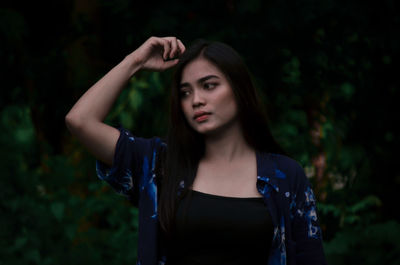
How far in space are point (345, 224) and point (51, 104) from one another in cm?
318

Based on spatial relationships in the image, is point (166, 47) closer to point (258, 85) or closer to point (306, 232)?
point (306, 232)

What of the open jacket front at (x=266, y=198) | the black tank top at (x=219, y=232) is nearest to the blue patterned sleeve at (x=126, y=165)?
the open jacket front at (x=266, y=198)

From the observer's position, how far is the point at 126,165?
2.21 m

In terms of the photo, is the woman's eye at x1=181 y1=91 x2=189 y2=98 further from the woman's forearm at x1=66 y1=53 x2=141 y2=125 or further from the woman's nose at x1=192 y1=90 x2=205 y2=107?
the woman's forearm at x1=66 y1=53 x2=141 y2=125

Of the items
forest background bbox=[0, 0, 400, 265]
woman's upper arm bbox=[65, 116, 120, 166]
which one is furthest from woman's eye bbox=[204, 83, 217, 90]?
forest background bbox=[0, 0, 400, 265]

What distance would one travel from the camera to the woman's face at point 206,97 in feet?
7.48

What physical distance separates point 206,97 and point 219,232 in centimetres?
61

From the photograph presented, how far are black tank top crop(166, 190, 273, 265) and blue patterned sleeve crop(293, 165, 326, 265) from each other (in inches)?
7.8

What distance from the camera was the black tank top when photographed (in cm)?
210

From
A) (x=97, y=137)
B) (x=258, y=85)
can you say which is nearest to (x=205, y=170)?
(x=97, y=137)

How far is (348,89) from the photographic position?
441cm

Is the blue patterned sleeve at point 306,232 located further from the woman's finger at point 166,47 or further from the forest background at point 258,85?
the forest background at point 258,85

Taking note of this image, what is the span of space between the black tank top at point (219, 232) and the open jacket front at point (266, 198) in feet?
0.18

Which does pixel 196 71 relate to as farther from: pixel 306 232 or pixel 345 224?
pixel 345 224
